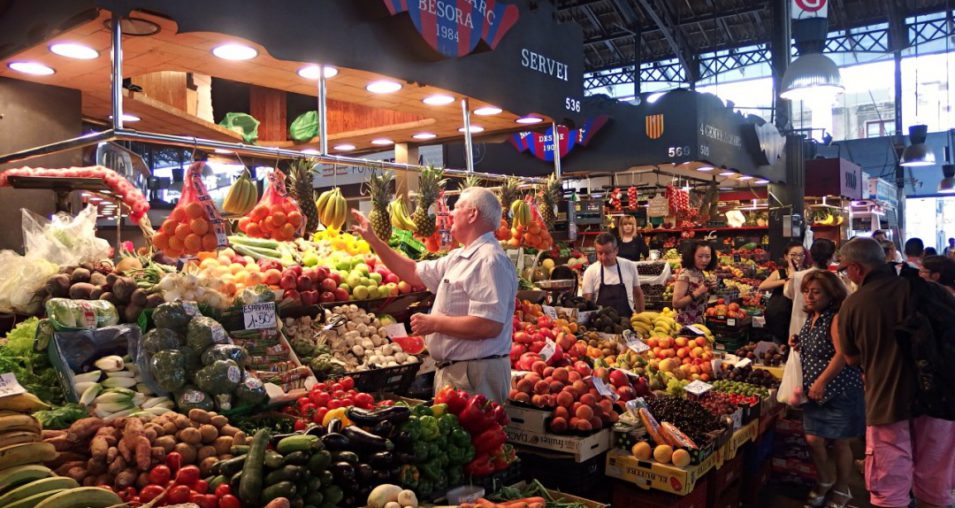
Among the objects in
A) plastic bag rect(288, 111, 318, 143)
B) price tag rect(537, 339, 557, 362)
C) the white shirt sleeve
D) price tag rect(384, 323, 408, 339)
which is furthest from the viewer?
plastic bag rect(288, 111, 318, 143)

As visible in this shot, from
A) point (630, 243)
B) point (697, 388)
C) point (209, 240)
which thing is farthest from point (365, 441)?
point (630, 243)

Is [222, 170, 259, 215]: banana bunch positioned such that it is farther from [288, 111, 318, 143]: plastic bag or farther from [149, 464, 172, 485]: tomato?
[288, 111, 318, 143]: plastic bag

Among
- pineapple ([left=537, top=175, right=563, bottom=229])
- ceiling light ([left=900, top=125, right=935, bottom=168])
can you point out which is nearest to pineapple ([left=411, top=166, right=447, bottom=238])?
pineapple ([left=537, top=175, right=563, bottom=229])

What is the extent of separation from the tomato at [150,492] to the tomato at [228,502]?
0.63ft

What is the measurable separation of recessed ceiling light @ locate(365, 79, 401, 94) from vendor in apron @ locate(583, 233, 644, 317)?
2.80 m

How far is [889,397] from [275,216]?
3.61m

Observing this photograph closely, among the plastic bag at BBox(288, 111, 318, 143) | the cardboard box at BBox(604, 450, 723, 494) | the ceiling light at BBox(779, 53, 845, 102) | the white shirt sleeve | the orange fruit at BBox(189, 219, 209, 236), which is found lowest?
the cardboard box at BBox(604, 450, 723, 494)

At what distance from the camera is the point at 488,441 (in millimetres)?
2846

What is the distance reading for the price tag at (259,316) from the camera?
Answer: 11.3 ft

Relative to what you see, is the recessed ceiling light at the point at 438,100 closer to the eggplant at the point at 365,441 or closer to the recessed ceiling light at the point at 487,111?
the recessed ceiling light at the point at 487,111

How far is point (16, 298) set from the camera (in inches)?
129

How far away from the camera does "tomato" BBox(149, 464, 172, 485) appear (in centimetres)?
221

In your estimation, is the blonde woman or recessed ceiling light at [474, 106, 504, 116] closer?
recessed ceiling light at [474, 106, 504, 116]

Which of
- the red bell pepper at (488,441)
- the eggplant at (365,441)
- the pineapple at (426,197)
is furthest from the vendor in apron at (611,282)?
the eggplant at (365,441)
